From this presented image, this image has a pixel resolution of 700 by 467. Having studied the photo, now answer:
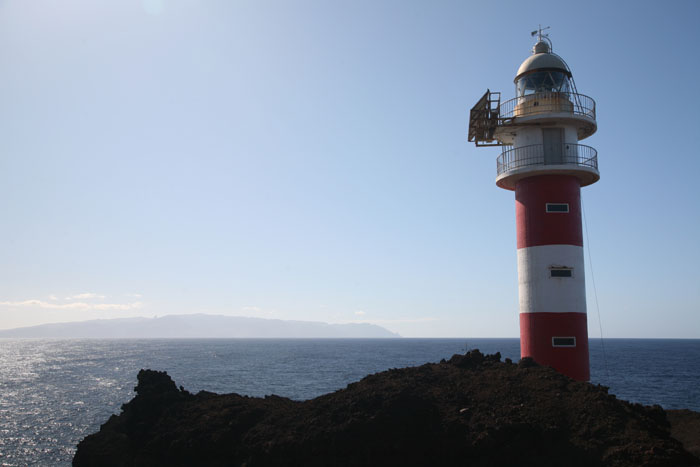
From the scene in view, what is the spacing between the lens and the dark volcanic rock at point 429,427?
9.66 m

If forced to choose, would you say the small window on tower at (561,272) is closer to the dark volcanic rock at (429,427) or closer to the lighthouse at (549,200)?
the lighthouse at (549,200)

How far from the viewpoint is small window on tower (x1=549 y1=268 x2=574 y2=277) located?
53.4ft

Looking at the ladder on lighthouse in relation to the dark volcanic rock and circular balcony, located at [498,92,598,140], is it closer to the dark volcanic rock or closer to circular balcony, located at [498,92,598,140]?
circular balcony, located at [498,92,598,140]

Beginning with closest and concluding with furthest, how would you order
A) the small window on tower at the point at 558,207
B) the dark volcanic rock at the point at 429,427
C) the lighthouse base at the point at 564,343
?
the dark volcanic rock at the point at 429,427, the lighthouse base at the point at 564,343, the small window on tower at the point at 558,207

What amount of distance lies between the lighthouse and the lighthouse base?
0.10ft

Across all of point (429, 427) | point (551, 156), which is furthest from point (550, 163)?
point (429, 427)

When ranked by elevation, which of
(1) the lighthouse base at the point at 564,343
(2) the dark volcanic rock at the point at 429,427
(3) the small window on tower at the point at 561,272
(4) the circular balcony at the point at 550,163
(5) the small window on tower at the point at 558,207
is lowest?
(2) the dark volcanic rock at the point at 429,427

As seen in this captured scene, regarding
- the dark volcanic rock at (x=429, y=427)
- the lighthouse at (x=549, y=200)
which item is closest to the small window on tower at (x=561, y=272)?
the lighthouse at (x=549, y=200)

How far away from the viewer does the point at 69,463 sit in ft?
66.4

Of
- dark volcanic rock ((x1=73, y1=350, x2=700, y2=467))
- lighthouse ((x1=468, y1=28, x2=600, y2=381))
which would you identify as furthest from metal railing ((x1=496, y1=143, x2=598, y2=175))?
dark volcanic rock ((x1=73, y1=350, x2=700, y2=467))

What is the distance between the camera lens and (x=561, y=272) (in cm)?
1631

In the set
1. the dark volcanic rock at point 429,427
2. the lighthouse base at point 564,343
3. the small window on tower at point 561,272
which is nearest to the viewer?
the dark volcanic rock at point 429,427

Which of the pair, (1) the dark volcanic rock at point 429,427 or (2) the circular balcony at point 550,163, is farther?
(2) the circular balcony at point 550,163

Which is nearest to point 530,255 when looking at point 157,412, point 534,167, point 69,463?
point 534,167
